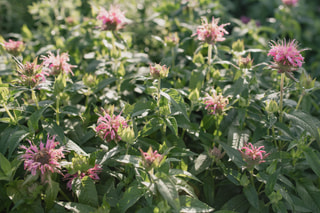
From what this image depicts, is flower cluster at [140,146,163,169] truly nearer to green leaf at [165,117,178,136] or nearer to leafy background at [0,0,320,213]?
leafy background at [0,0,320,213]

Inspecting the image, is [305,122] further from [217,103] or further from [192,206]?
[192,206]

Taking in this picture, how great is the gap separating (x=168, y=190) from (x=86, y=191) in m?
0.30

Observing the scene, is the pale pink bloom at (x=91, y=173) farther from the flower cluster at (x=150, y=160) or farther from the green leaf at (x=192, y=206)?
the green leaf at (x=192, y=206)

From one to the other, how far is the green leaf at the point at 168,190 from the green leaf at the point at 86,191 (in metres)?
0.24

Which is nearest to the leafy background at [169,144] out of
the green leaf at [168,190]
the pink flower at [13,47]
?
the green leaf at [168,190]

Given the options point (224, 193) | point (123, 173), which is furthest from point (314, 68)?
point (123, 173)

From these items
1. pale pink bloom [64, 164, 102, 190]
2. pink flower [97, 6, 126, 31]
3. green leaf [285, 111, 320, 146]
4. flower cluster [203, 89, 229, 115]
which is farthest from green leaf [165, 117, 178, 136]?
pink flower [97, 6, 126, 31]

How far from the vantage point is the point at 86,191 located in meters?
1.05

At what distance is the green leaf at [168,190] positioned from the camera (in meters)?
0.89

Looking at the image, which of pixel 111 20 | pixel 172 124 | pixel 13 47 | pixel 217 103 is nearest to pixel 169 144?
pixel 172 124

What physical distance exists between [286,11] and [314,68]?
0.51 m

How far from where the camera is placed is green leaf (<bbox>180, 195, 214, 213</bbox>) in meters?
0.97

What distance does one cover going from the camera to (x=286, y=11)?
99.8 inches

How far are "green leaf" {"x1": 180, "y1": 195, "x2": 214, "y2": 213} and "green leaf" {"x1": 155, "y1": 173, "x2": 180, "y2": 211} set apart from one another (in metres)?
0.09
